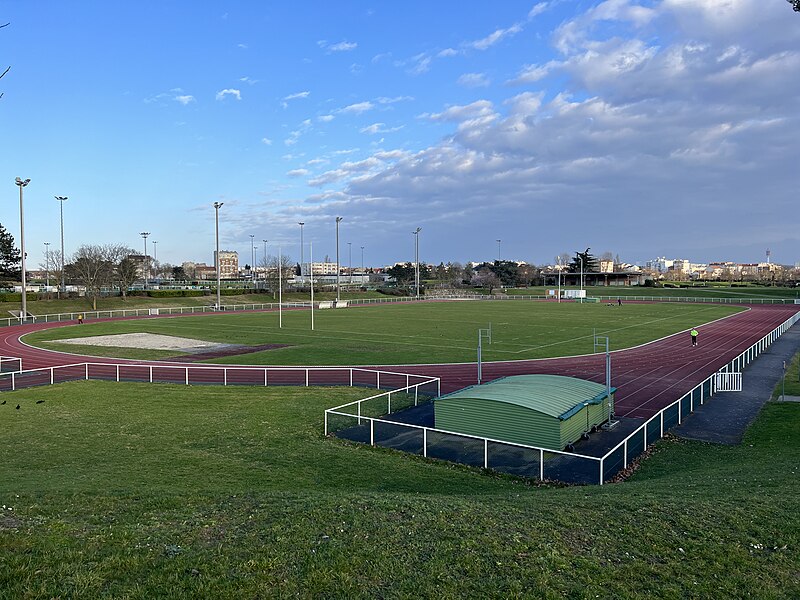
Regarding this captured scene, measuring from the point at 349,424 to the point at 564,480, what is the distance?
8391 mm

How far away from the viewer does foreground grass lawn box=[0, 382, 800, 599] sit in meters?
6.95

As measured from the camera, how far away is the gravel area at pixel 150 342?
4406cm

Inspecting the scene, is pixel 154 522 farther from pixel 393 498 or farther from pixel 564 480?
pixel 564 480

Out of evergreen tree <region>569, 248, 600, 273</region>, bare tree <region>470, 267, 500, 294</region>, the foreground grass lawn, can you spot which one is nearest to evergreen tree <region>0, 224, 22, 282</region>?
the foreground grass lawn

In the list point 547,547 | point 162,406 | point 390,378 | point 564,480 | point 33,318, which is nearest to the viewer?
point 547,547

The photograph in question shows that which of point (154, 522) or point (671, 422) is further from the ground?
point (154, 522)

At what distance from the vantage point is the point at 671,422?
21.3 m

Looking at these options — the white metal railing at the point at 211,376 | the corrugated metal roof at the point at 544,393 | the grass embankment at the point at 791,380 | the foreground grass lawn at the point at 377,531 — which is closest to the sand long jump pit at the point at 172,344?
the white metal railing at the point at 211,376

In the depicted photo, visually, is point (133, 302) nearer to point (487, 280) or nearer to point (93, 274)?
point (93, 274)

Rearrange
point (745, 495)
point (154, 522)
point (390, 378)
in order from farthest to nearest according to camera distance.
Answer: point (390, 378)
point (745, 495)
point (154, 522)

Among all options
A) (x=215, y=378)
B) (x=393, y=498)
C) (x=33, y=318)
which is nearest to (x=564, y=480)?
(x=393, y=498)

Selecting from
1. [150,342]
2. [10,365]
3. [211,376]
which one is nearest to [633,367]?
[211,376]

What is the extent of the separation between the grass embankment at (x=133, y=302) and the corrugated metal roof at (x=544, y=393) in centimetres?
7219

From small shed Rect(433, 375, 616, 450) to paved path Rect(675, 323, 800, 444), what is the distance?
3311 mm
